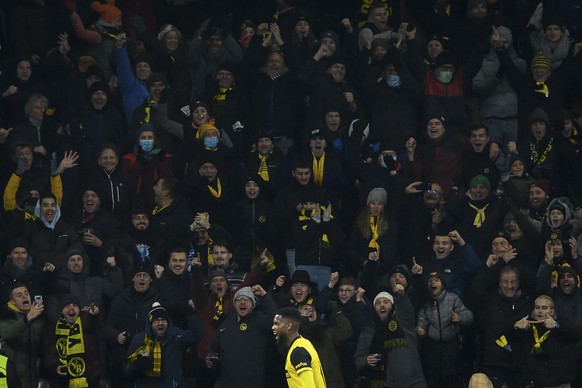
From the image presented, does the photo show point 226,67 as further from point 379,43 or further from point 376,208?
point 376,208

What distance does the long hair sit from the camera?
2175 cm

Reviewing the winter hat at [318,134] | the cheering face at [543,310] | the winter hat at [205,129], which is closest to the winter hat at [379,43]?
the winter hat at [318,134]

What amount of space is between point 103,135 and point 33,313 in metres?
3.77

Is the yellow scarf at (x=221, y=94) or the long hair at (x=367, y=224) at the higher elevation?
the yellow scarf at (x=221, y=94)

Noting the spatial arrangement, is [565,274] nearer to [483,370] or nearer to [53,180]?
[483,370]

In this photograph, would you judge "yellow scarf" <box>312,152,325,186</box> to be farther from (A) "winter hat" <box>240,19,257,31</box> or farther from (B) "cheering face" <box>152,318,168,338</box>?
(B) "cheering face" <box>152,318,168,338</box>

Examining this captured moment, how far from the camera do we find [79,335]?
20344 mm

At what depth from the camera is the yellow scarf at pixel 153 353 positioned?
65.3 feet

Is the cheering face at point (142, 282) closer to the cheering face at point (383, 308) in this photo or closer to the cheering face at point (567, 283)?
the cheering face at point (383, 308)

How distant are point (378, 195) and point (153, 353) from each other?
3.74 metres

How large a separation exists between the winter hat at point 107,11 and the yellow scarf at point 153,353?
263 inches

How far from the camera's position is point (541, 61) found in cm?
2397

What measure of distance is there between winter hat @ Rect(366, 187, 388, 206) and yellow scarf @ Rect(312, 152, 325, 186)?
752 mm

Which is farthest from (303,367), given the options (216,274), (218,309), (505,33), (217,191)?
(505,33)
